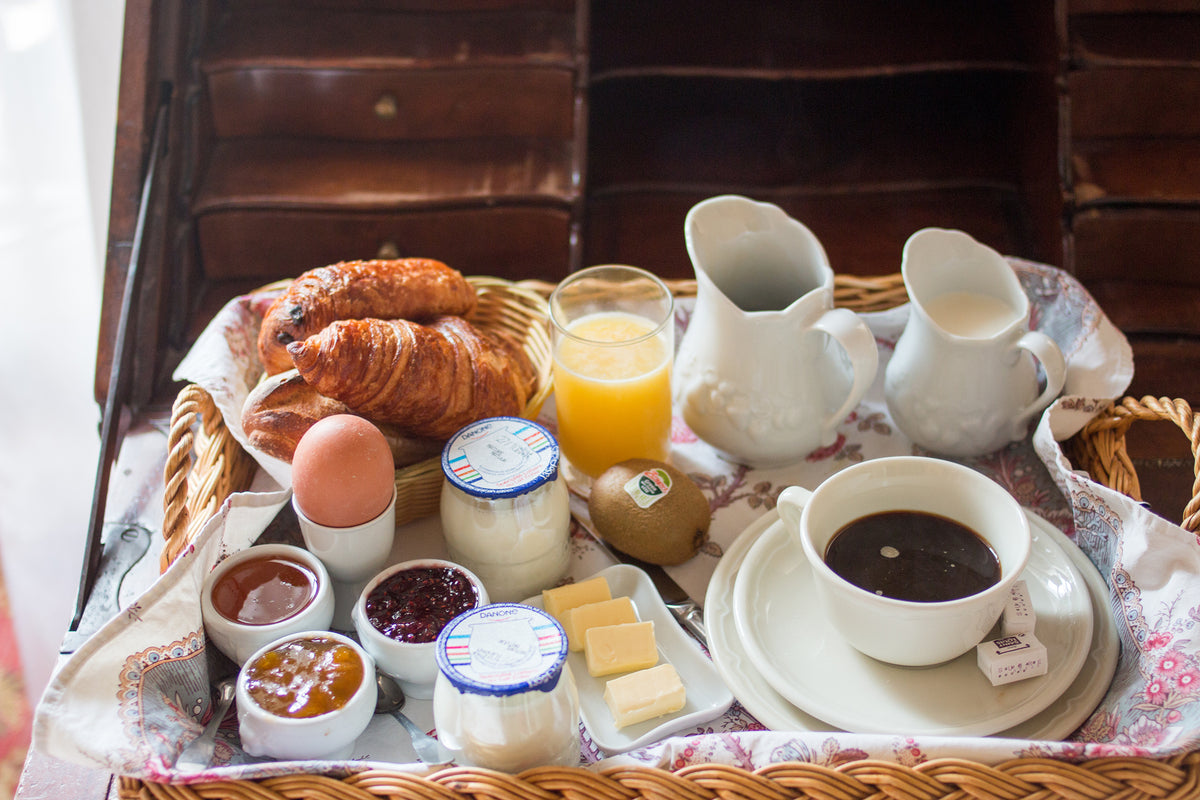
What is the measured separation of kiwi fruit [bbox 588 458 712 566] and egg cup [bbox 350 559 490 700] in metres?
0.16

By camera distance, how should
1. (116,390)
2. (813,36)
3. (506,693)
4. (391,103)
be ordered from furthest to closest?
(813,36) → (391,103) → (116,390) → (506,693)

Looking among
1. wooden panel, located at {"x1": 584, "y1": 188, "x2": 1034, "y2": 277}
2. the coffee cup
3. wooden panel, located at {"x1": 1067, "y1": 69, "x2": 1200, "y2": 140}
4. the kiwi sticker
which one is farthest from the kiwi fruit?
wooden panel, located at {"x1": 1067, "y1": 69, "x2": 1200, "y2": 140}

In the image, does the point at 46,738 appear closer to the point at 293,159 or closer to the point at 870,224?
the point at 293,159

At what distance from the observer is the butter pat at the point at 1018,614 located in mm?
870

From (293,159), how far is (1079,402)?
1.09 m

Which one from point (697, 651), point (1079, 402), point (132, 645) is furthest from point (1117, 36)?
point (132, 645)

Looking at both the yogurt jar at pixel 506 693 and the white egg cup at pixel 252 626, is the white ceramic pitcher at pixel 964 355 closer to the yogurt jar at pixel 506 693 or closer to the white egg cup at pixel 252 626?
the yogurt jar at pixel 506 693

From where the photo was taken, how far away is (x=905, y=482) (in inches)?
36.4

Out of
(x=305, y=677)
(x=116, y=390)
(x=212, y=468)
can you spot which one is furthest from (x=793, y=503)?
(x=116, y=390)

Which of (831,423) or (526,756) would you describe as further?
(831,423)

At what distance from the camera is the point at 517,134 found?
1.53m

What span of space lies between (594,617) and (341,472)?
0.26 meters

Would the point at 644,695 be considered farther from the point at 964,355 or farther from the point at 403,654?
the point at 964,355

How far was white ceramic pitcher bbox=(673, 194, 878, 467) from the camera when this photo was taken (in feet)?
3.36
